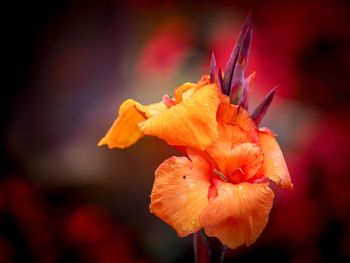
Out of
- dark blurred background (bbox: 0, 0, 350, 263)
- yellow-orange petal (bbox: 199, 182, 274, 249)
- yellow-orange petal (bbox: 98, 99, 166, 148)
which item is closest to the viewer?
yellow-orange petal (bbox: 199, 182, 274, 249)

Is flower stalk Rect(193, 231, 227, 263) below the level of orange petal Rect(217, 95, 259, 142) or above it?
below

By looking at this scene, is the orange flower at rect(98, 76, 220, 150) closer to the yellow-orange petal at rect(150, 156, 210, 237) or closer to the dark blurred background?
the yellow-orange petal at rect(150, 156, 210, 237)

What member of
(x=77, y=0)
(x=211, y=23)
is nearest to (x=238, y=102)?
(x=211, y=23)

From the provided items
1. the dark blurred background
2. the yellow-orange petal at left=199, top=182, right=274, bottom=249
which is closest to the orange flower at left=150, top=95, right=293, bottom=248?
the yellow-orange petal at left=199, top=182, right=274, bottom=249

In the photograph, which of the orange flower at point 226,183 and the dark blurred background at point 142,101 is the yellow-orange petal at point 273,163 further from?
the dark blurred background at point 142,101

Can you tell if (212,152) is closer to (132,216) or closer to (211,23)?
(132,216)

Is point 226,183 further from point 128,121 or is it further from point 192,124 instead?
point 128,121

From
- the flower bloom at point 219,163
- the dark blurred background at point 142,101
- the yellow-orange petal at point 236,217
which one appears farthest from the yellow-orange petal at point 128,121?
the dark blurred background at point 142,101
